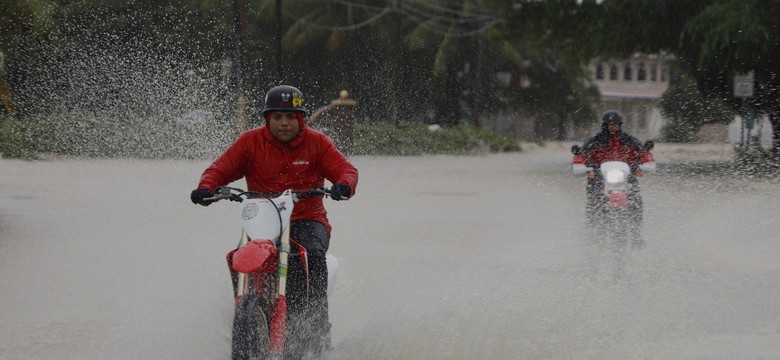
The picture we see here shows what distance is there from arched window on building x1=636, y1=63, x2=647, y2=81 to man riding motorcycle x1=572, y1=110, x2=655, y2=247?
99.1m

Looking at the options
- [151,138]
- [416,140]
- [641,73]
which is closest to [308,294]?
[151,138]

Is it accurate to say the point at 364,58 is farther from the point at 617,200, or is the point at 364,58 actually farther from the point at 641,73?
the point at 641,73

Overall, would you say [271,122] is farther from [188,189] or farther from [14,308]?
[188,189]

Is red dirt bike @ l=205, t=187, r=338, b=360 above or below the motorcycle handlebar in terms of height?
below

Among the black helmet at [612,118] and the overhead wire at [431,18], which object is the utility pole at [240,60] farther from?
the black helmet at [612,118]

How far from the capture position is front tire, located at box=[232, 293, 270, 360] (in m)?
5.11

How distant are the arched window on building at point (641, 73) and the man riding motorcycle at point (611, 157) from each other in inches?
3903

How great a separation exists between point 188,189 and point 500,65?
3717 centimetres

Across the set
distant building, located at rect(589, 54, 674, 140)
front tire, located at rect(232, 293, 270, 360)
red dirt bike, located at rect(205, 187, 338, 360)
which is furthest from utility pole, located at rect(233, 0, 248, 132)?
distant building, located at rect(589, 54, 674, 140)

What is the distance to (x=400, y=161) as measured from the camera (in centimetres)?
3081

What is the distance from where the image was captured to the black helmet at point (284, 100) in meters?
5.68

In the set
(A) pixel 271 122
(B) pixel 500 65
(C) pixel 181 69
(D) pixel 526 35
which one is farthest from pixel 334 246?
(B) pixel 500 65

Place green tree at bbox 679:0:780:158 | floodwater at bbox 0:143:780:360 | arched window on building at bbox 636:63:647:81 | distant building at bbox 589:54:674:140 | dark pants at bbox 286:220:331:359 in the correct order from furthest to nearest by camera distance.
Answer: arched window on building at bbox 636:63:647:81, distant building at bbox 589:54:674:140, green tree at bbox 679:0:780:158, floodwater at bbox 0:143:780:360, dark pants at bbox 286:220:331:359

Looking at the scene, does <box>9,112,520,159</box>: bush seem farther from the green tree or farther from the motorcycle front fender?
the motorcycle front fender
